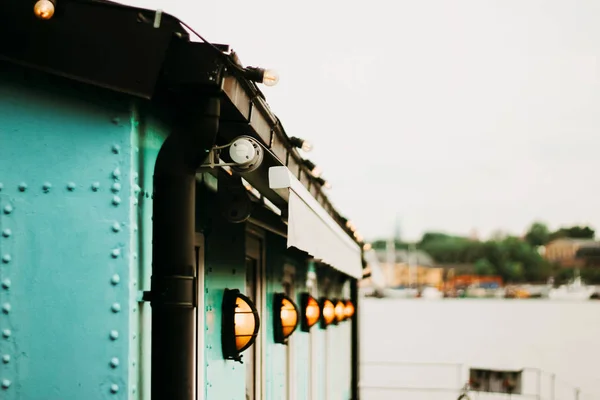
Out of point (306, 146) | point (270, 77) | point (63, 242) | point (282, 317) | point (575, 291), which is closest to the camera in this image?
point (63, 242)

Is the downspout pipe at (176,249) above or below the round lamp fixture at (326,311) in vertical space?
above

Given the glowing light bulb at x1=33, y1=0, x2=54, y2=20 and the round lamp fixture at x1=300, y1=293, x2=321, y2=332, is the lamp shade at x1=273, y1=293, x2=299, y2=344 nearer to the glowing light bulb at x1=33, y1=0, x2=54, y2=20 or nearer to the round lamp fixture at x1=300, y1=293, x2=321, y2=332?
the round lamp fixture at x1=300, y1=293, x2=321, y2=332

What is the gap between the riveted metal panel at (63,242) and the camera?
3227 mm

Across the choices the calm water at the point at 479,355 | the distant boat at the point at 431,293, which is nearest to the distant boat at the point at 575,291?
the distant boat at the point at 431,293

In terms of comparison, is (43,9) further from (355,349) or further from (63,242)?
(355,349)

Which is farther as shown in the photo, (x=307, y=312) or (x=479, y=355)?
(x=479, y=355)

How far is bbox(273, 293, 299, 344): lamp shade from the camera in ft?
23.5

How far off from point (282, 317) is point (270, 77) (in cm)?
382

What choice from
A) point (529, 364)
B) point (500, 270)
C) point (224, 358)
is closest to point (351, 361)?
point (224, 358)

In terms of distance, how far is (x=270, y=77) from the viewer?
3.63 metres

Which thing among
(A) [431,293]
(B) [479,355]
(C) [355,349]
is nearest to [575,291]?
(A) [431,293]

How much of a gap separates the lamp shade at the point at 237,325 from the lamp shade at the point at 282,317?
76.6 inches

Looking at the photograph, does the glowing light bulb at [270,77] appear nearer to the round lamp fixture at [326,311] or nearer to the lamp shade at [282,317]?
the lamp shade at [282,317]

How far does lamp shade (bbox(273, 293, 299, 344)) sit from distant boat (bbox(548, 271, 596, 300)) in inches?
6865
